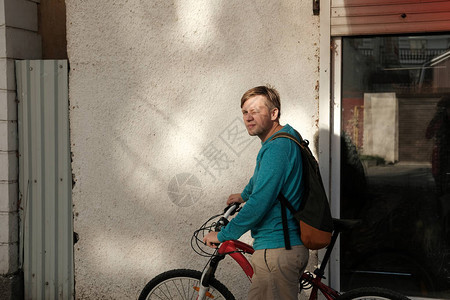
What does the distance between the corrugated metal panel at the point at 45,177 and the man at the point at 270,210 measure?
244cm

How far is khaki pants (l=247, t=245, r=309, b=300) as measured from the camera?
3039 mm

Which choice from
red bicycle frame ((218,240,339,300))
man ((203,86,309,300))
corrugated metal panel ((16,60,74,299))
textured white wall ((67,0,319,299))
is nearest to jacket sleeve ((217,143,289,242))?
man ((203,86,309,300))

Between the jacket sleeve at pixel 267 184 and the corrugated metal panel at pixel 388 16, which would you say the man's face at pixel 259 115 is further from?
the corrugated metal panel at pixel 388 16

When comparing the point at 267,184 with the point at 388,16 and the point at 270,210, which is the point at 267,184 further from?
the point at 388,16

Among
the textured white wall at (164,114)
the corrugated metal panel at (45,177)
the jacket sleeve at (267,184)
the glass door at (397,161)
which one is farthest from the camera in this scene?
the corrugated metal panel at (45,177)

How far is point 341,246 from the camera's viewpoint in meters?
4.48

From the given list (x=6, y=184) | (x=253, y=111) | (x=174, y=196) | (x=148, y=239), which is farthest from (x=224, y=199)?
(x=6, y=184)

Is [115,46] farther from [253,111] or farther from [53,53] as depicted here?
[253,111]

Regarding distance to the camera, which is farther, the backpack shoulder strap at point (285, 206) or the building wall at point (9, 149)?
the building wall at point (9, 149)

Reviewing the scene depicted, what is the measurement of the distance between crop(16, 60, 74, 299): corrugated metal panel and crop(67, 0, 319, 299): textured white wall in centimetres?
13

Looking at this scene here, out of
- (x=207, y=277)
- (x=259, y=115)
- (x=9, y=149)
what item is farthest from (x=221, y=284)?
(x=9, y=149)

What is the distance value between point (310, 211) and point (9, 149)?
331cm

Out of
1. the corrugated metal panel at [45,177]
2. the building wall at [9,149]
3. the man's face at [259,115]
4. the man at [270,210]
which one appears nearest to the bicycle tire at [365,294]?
the man at [270,210]

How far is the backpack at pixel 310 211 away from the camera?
2.96 m
